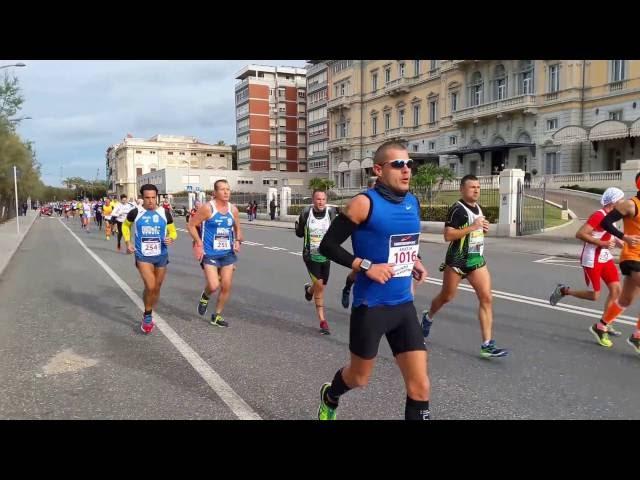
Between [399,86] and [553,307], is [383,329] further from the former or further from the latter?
[399,86]

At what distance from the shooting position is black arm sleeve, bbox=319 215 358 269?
322cm

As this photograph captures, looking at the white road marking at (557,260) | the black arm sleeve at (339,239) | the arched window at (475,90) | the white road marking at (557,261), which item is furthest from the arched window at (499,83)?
the black arm sleeve at (339,239)

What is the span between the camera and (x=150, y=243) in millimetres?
6754

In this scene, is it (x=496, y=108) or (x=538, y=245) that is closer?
(x=538, y=245)

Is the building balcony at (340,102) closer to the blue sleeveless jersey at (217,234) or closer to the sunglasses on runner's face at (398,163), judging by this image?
the blue sleeveless jersey at (217,234)

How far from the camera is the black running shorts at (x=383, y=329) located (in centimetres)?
320

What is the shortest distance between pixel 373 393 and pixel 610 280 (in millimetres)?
3455

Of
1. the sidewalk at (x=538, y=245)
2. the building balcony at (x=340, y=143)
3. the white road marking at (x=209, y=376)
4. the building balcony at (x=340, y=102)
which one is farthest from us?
the building balcony at (x=340, y=143)

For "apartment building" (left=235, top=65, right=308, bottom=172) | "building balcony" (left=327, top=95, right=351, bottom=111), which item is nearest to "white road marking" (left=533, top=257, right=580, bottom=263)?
"building balcony" (left=327, top=95, right=351, bottom=111)

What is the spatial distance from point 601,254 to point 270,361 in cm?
406

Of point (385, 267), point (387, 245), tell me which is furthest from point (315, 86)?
point (385, 267)

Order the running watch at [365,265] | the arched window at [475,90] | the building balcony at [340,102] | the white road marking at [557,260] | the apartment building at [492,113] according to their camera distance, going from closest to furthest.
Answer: the running watch at [365,265] → the white road marking at [557,260] → the apartment building at [492,113] → the arched window at [475,90] → the building balcony at [340,102]
